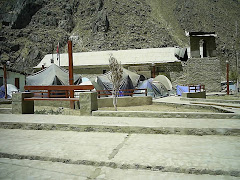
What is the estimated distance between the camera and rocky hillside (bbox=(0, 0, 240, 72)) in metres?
65.0

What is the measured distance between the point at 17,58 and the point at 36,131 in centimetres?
6091

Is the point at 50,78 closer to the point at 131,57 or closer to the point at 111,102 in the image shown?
the point at 111,102

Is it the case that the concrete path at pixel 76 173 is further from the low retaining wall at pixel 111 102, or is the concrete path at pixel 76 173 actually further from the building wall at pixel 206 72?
the building wall at pixel 206 72

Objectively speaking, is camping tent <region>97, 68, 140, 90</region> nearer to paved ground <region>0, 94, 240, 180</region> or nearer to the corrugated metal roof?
the corrugated metal roof

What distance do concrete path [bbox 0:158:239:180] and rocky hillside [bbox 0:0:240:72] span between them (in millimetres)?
57282

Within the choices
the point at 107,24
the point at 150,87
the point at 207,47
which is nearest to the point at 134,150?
the point at 150,87

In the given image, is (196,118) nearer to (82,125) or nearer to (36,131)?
(82,125)

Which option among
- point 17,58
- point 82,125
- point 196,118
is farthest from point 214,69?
point 17,58

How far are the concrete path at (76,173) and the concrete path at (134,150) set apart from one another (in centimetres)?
11

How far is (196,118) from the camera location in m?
7.37

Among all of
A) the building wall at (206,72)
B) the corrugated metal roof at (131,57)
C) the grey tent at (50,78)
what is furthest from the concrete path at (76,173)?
the corrugated metal roof at (131,57)

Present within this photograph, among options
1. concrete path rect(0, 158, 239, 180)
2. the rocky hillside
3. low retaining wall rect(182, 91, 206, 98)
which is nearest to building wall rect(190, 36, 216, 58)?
low retaining wall rect(182, 91, 206, 98)

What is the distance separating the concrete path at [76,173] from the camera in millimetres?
3135

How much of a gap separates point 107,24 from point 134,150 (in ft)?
233
